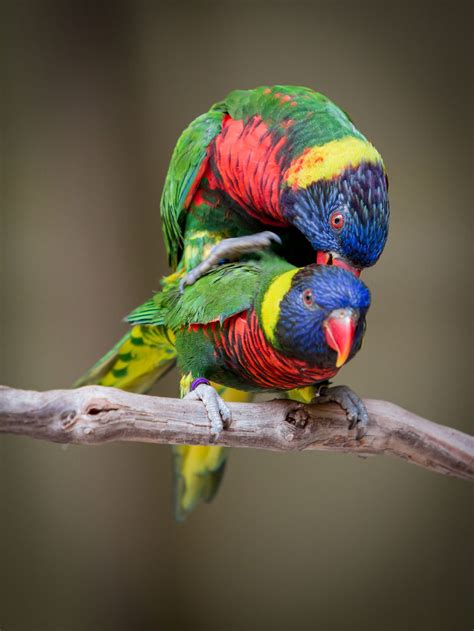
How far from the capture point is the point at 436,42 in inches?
90.1

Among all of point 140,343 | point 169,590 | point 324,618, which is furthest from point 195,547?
point 140,343

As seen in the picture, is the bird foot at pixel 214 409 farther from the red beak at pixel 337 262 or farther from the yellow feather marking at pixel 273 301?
the red beak at pixel 337 262

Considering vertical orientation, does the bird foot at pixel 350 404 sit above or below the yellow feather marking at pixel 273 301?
below

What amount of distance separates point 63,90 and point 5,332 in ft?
2.67

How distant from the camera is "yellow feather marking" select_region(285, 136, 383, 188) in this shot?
1340 millimetres

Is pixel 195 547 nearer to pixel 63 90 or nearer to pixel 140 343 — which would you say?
pixel 140 343

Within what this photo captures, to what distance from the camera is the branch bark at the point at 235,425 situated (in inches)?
47.1

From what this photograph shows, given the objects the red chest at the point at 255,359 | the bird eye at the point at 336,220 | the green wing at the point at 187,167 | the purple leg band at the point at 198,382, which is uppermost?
the green wing at the point at 187,167

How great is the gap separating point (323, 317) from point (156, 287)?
1.43m

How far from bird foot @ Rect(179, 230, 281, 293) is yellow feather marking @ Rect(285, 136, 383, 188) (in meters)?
0.15

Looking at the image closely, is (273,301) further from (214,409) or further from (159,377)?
(159,377)

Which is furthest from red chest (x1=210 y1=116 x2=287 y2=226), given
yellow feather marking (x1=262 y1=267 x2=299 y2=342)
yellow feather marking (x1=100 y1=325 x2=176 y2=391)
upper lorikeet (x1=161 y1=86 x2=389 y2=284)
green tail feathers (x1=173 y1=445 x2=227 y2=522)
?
green tail feathers (x1=173 y1=445 x2=227 y2=522)

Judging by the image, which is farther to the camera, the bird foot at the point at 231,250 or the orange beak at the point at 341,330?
the bird foot at the point at 231,250

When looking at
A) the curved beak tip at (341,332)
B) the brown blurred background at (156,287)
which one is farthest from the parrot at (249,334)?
the brown blurred background at (156,287)
